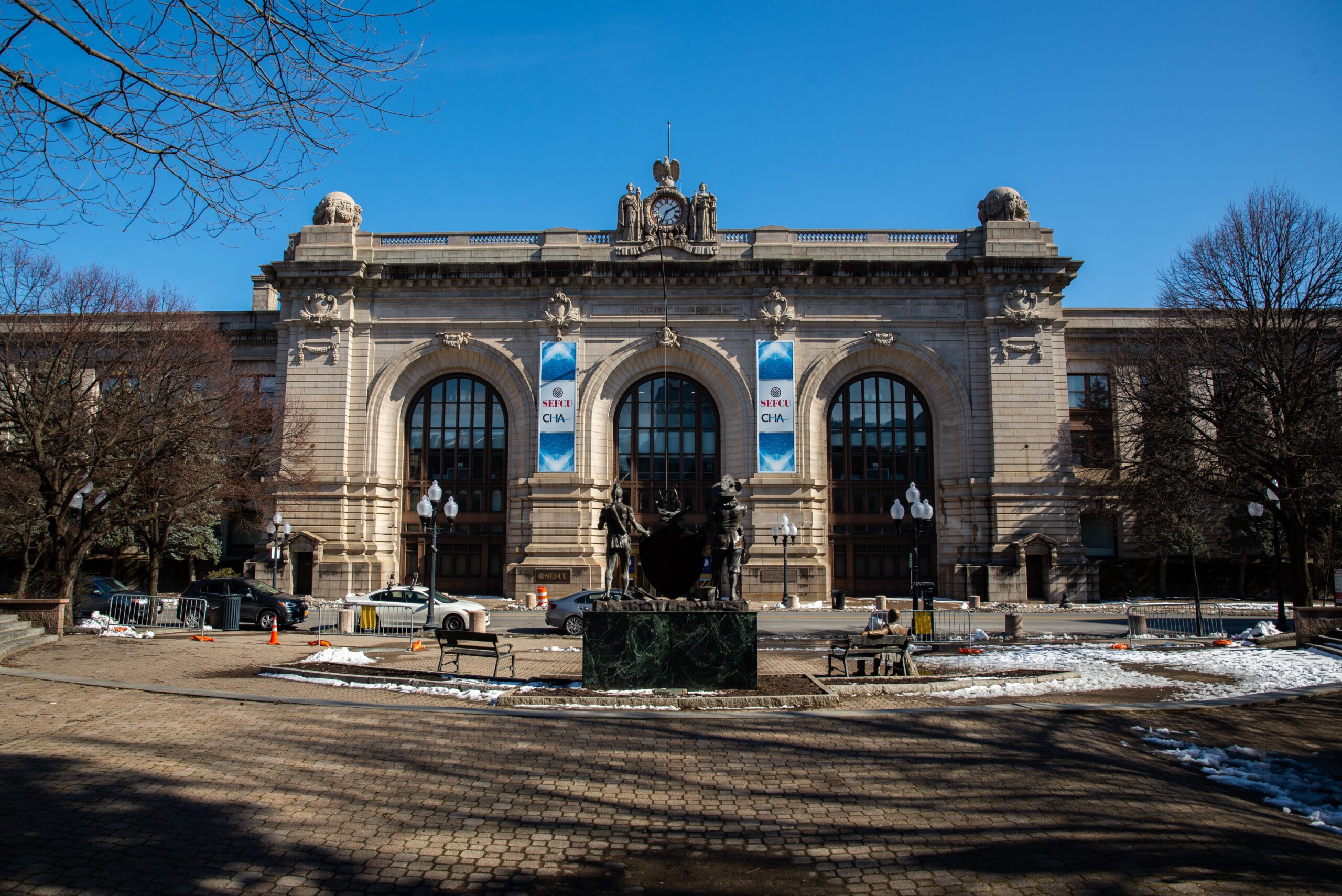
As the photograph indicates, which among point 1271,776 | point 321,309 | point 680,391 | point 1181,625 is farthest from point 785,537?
point 1271,776

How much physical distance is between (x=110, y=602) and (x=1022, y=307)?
126 ft

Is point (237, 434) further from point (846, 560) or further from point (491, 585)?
point (846, 560)

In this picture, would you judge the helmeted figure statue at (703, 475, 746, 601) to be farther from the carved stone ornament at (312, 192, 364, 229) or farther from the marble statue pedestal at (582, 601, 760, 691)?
the carved stone ornament at (312, 192, 364, 229)

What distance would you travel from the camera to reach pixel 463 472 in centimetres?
4009

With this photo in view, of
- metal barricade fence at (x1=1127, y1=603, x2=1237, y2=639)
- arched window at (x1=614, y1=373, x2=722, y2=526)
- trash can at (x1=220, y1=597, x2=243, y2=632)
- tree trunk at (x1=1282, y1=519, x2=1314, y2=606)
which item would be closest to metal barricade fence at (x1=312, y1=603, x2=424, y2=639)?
trash can at (x1=220, y1=597, x2=243, y2=632)

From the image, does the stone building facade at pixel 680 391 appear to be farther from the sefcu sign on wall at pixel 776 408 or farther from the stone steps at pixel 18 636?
the stone steps at pixel 18 636

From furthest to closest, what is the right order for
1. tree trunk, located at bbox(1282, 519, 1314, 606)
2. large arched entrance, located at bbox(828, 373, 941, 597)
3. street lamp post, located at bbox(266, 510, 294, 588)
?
large arched entrance, located at bbox(828, 373, 941, 597) < street lamp post, located at bbox(266, 510, 294, 588) < tree trunk, located at bbox(1282, 519, 1314, 606)

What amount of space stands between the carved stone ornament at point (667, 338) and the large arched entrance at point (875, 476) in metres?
8.25

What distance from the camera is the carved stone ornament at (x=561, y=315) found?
126 ft

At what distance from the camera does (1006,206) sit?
128 feet

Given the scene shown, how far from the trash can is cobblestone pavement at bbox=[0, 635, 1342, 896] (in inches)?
563

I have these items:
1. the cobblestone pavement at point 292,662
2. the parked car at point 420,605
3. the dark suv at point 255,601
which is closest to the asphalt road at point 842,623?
the parked car at point 420,605

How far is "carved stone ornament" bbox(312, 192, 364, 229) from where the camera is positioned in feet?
129

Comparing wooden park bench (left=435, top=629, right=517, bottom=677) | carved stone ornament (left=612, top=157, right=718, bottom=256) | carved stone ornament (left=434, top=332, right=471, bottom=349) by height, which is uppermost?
carved stone ornament (left=612, top=157, right=718, bottom=256)
